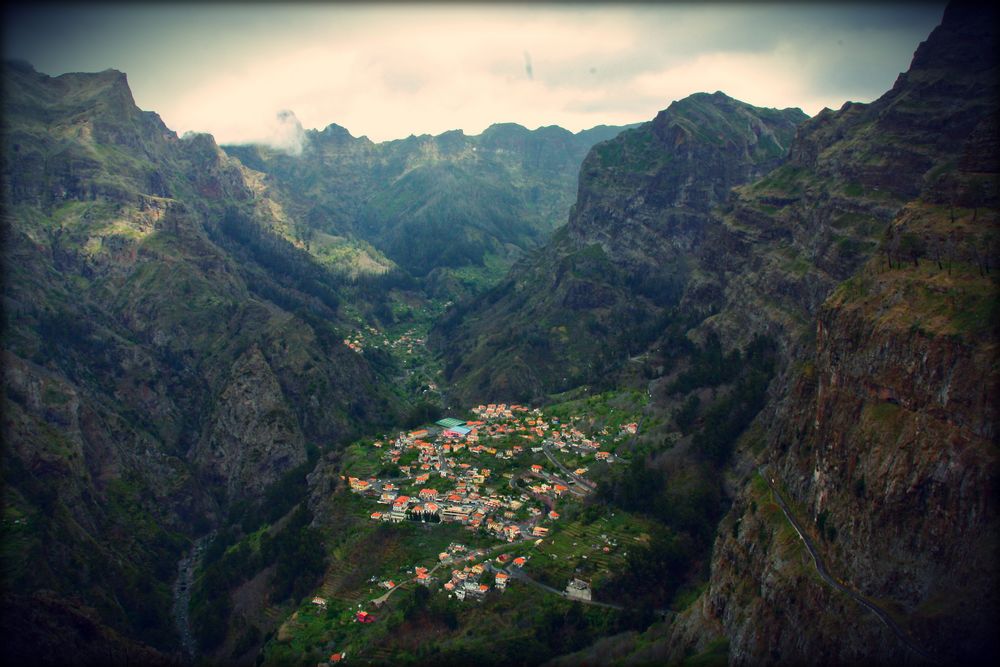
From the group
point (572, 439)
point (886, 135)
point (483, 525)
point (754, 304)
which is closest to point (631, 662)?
point (483, 525)

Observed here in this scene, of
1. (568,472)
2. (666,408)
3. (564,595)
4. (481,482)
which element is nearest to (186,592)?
(481,482)

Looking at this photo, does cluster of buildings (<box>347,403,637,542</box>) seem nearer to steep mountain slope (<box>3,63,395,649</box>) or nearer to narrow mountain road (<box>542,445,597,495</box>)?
narrow mountain road (<box>542,445,597,495</box>)

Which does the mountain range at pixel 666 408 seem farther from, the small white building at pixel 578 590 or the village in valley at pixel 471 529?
the small white building at pixel 578 590

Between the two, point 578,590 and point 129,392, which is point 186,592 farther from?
point 578,590

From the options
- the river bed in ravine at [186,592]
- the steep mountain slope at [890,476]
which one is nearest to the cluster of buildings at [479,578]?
the steep mountain slope at [890,476]

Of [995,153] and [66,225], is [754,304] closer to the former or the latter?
[995,153]

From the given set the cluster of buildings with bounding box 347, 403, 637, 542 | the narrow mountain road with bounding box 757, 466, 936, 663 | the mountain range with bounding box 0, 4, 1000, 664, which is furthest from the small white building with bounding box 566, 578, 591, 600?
the narrow mountain road with bounding box 757, 466, 936, 663

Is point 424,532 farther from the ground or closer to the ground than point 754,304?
closer to the ground
